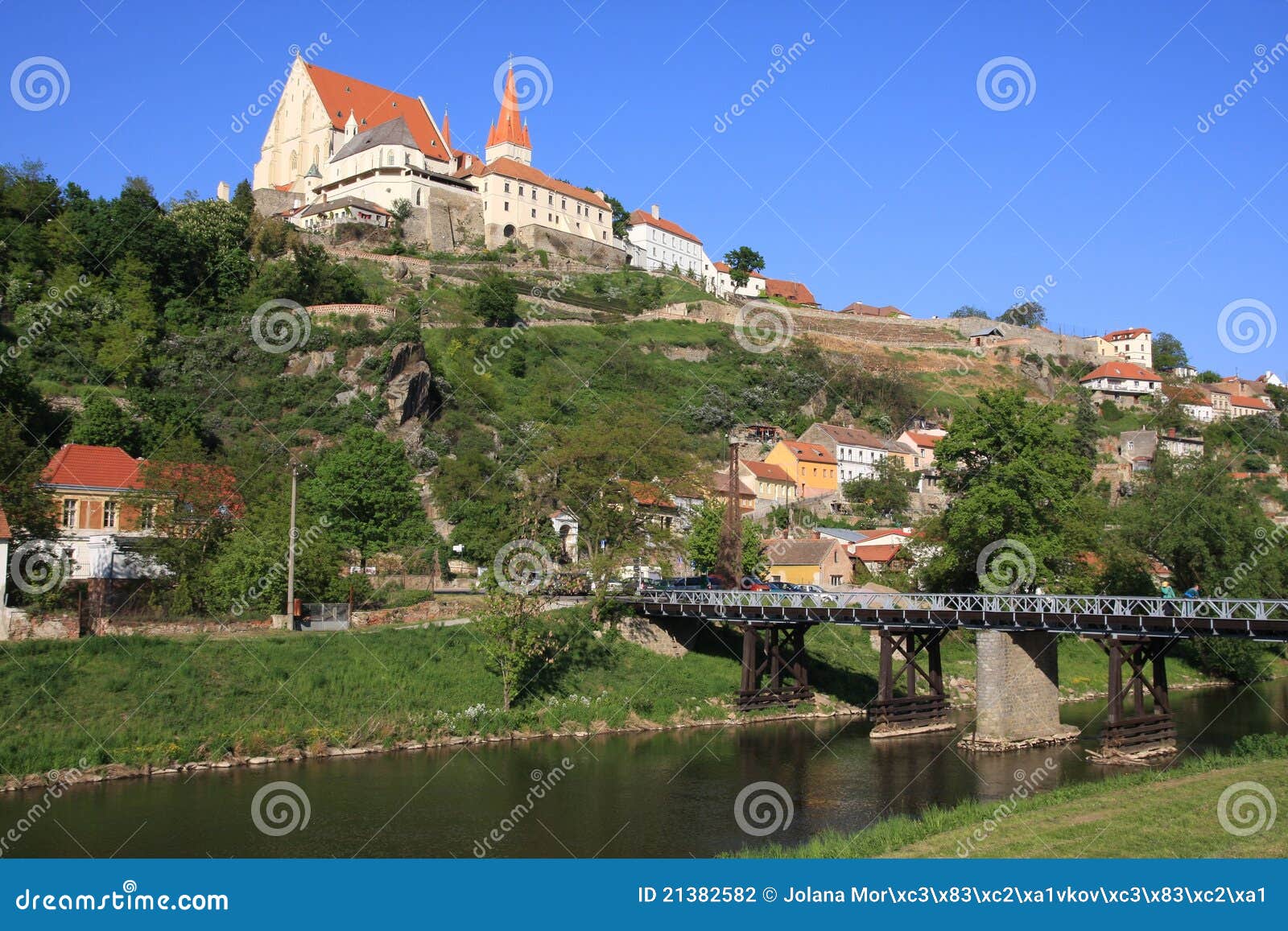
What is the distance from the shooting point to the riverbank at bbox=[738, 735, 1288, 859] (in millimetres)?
16656

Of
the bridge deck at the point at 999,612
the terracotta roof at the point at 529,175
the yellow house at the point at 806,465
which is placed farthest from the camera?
the terracotta roof at the point at 529,175

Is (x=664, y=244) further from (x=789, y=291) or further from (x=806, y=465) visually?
(x=806, y=465)

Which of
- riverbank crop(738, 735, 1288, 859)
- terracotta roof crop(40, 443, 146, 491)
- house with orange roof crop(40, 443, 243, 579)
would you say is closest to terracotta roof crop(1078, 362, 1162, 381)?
riverbank crop(738, 735, 1288, 859)

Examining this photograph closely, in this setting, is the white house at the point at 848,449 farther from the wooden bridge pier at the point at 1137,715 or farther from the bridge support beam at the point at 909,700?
the wooden bridge pier at the point at 1137,715

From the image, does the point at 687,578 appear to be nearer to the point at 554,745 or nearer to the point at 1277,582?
the point at 554,745

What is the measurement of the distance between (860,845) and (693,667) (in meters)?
21.0

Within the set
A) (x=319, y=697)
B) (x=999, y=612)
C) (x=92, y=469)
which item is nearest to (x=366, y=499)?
(x=92, y=469)

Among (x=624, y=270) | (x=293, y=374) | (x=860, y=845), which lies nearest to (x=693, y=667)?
(x=860, y=845)

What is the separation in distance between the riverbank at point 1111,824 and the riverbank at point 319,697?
1397cm

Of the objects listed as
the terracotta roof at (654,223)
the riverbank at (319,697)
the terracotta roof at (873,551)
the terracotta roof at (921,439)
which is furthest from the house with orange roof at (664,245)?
the riverbank at (319,697)

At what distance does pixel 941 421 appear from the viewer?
98.4m

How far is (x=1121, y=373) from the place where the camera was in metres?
115

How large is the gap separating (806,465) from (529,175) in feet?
144

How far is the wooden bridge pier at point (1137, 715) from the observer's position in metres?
30.0
